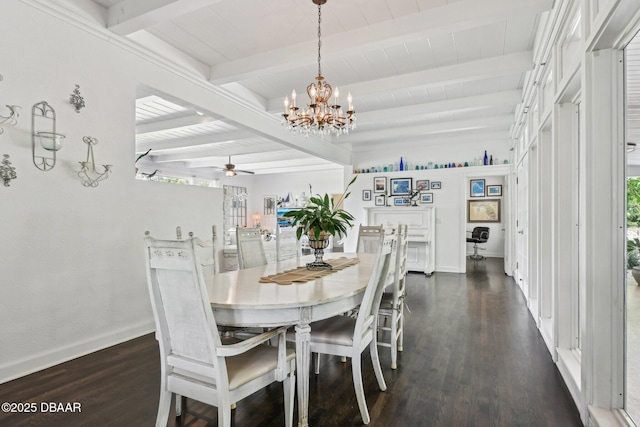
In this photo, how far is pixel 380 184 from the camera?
7.69m

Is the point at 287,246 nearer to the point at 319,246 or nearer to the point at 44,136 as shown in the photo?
the point at 319,246

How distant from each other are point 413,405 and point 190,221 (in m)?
2.99

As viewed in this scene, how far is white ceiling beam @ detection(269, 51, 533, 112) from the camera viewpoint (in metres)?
3.60

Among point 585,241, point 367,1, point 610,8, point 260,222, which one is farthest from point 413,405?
point 260,222

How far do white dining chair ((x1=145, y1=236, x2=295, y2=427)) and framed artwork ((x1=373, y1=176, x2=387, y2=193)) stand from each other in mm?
6254

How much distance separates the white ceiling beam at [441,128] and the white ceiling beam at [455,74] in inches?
88.7

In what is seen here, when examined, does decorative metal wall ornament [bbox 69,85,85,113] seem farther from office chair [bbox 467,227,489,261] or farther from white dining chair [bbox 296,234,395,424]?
office chair [bbox 467,227,489,261]

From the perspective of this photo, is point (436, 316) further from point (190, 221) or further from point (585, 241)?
point (190, 221)

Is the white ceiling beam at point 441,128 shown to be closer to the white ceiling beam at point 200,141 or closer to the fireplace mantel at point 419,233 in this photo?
the fireplace mantel at point 419,233

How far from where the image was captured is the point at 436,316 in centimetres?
390

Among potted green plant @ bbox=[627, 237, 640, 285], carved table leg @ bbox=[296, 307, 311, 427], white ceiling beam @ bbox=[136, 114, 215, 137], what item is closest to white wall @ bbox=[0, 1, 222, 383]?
white ceiling beam @ bbox=[136, 114, 215, 137]

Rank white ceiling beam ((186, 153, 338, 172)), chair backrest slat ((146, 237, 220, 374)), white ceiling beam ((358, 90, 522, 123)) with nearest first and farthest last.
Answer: chair backrest slat ((146, 237, 220, 374)) → white ceiling beam ((358, 90, 522, 123)) → white ceiling beam ((186, 153, 338, 172))

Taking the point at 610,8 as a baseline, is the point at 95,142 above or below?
below

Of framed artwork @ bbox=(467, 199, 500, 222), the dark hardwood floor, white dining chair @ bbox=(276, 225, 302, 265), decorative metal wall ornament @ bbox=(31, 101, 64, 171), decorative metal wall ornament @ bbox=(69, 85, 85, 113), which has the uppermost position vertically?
decorative metal wall ornament @ bbox=(69, 85, 85, 113)
